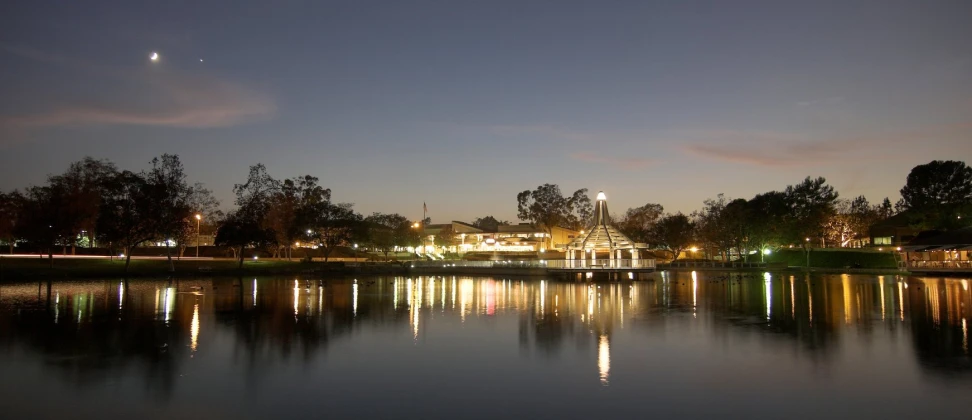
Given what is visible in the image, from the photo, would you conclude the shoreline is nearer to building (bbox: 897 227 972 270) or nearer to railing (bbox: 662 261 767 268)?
building (bbox: 897 227 972 270)

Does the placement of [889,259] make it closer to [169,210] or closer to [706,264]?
[706,264]

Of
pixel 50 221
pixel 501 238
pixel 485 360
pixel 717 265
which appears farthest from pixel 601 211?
pixel 501 238

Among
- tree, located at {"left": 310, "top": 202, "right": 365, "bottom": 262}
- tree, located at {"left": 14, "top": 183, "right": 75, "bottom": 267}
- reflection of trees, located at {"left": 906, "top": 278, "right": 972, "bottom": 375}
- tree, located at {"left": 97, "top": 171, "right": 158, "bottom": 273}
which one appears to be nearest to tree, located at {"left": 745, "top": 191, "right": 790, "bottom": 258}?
reflection of trees, located at {"left": 906, "top": 278, "right": 972, "bottom": 375}

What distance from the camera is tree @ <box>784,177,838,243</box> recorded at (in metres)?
79.6

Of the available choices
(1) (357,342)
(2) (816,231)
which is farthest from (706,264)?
(1) (357,342)

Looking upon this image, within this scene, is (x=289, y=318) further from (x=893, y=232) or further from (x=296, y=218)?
(x=893, y=232)

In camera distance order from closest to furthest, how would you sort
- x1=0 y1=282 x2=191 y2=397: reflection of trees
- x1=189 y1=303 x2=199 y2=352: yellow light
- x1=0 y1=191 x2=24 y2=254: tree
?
1. x1=0 y1=282 x2=191 y2=397: reflection of trees
2. x1=189 y1=303 x2=199 y2=352: yellow light
3. x1=0 y1=191 x2=24 y2=254: tree

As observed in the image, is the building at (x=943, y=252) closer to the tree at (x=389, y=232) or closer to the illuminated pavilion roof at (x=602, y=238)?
the illuminated pavilion roof at (x=602, y=238)

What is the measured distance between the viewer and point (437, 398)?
1202cm

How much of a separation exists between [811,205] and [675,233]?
18.6 m

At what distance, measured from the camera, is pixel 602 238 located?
194ft

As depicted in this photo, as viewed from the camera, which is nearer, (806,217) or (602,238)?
(602,238)

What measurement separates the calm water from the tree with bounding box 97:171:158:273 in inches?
1138

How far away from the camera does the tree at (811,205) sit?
79.6m
